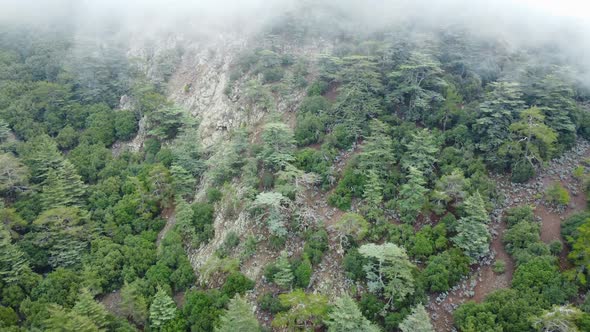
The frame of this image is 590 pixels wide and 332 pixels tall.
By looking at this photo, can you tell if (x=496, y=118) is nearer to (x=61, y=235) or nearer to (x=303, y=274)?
(x=303, y=274)

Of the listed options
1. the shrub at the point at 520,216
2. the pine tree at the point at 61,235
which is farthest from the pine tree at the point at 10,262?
the shrub at the point at 520,216

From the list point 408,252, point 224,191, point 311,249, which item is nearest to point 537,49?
point 408,252

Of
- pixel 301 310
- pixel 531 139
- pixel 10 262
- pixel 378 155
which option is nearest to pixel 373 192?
pixel 378 155

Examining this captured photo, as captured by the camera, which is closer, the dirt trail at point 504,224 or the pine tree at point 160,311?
the dirt trail at point 504,224

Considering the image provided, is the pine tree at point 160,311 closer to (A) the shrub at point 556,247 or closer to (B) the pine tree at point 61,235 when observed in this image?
(B) the pine tree at point 61,235

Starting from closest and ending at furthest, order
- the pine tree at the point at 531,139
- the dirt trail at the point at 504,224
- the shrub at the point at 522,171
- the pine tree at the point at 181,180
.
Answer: the dirt trail at the point at 504,224 < the pine tree at the point at 531,139 < the shrub at the point at 522,171 < the pine tree at the point at 181,180

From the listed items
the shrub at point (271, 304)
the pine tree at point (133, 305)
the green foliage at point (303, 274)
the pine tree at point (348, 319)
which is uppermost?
the pine tree at point (348, 319)

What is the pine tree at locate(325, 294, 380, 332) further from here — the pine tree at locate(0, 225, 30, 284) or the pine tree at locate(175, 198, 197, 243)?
the pine tree at locate(0, 225, 30, 284)
